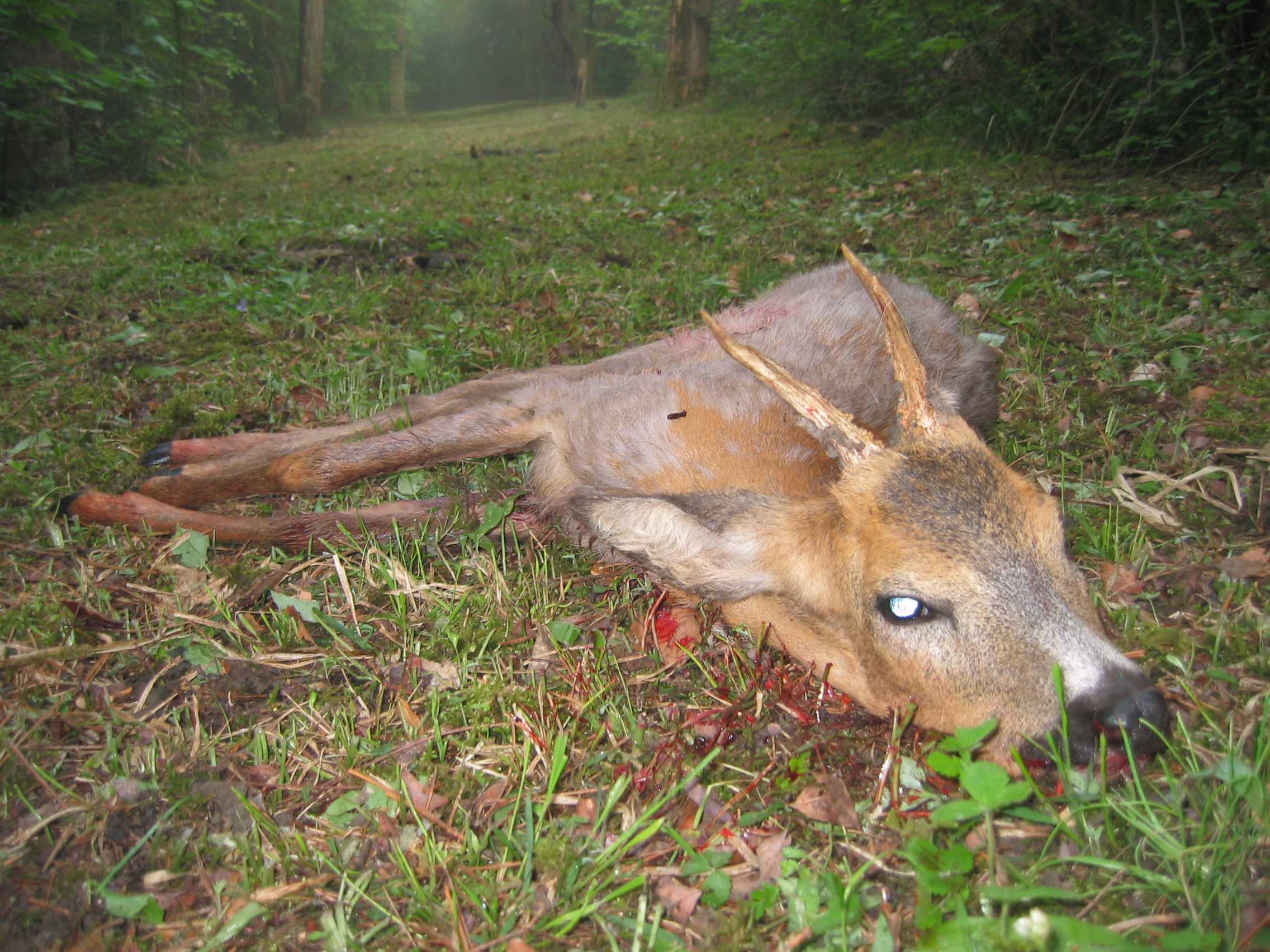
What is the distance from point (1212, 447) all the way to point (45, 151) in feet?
37.8

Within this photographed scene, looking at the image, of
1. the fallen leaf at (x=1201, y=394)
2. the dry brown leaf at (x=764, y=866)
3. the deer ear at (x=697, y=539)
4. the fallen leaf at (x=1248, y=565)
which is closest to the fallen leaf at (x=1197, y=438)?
the fallen leaf at (x=1201, y=394)

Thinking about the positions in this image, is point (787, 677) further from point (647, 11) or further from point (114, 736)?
point (647, 11)

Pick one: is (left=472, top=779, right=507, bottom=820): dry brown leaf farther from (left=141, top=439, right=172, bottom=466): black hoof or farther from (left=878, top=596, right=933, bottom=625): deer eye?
(left=141, top=439, right=172, bottom=466): black hoof

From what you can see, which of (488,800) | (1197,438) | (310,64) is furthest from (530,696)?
(310,64)

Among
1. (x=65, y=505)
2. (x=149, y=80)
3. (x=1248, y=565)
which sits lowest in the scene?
(x=65, y=505)

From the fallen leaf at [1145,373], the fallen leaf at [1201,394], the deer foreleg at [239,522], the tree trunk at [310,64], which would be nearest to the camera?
the deer foreleg at [239,522]

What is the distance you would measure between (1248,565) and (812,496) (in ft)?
4.71

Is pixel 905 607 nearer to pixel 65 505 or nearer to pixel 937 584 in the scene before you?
pixel 937 584

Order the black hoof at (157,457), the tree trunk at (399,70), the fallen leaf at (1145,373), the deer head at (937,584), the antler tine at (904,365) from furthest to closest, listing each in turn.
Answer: the tree trunk at (399,70), the fallen leaf at (1145,373), the black hoof at (157,457), the antler tine at (904,365), the deer head at (937,584)

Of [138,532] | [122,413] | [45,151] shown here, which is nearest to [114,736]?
[138,532]

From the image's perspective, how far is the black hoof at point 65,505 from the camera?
10.4ft

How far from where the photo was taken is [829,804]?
212 cm

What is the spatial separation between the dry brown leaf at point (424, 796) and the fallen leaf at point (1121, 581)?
220 centimetres

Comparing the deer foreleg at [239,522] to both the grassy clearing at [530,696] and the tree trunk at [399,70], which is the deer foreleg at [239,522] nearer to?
the grassy clearing at [530,696]
